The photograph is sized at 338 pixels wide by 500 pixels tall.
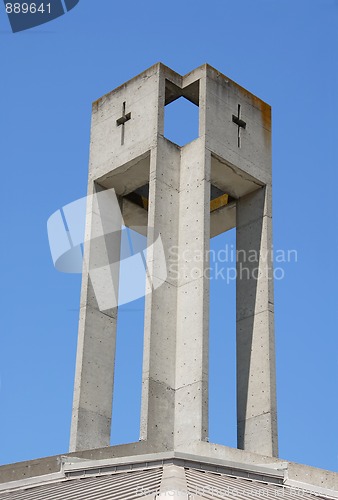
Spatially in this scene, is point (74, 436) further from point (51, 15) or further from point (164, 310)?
point (51, 15)

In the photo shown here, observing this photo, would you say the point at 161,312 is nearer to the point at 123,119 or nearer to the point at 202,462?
the point at 123,119

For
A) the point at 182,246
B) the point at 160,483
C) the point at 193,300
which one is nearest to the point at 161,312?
the point at 193,300

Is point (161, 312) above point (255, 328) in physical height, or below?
below

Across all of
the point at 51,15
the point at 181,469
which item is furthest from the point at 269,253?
the point at 181,469

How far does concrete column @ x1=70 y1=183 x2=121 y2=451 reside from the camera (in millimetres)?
21469

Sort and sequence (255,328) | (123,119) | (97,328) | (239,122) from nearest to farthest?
(255,328) < (97,328) < (239,122) < (123,119)

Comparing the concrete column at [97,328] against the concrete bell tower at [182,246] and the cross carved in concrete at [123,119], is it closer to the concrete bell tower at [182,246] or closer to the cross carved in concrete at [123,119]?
the concrete bell tower at [182,246]

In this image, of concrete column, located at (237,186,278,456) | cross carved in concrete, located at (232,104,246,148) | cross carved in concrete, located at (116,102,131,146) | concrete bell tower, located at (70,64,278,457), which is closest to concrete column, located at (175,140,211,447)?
concrete bell tower, located at (70,64,278,457)

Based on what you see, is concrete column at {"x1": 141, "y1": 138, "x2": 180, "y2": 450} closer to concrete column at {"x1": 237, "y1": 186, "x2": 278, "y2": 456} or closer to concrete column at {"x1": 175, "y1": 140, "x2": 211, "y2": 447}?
concrete column at {"x1": 175, "y1": 140, "x2": 211, "y2": 447}

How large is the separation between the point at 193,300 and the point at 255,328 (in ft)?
7.26

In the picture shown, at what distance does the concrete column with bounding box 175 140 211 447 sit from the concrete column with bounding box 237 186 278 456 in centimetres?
206

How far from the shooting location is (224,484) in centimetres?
1247

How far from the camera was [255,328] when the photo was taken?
2230cm

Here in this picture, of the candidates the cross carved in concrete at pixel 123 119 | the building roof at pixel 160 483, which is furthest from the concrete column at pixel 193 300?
the building roof at pixel 160 483
